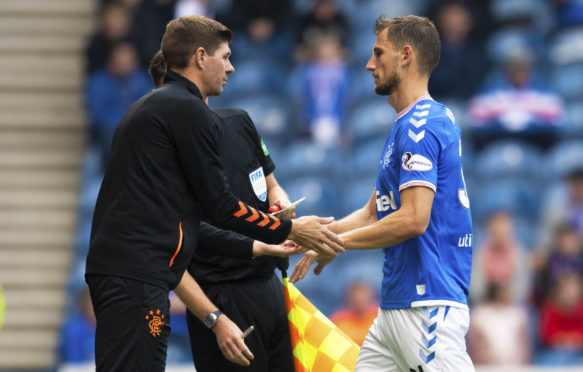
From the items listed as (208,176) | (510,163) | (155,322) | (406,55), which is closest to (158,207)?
(208,176)

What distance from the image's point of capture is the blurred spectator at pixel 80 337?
8.47 m

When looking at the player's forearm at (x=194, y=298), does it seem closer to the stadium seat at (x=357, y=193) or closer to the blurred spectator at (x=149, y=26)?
the stadium seat at (x=357, y=193)

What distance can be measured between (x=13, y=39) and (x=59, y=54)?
0.56 m

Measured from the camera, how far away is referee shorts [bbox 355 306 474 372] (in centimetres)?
388

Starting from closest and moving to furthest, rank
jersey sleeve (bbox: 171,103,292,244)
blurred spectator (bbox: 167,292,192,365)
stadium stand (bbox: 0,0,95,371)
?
jersey sleeve (bbox: 171,103,292,244) → blurred spectator (bbox: 167,292,192,365) → stadium stand (bbox: 0,0,95,371)

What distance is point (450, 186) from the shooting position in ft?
13.2

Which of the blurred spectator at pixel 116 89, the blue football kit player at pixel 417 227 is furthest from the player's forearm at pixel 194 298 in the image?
the blurred spectator at pixel 116 89

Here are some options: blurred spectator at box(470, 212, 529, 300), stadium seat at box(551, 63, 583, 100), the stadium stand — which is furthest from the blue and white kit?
stadium seat at box(551, 63, 583, 100)

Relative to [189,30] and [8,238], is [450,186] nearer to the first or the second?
[189,30]

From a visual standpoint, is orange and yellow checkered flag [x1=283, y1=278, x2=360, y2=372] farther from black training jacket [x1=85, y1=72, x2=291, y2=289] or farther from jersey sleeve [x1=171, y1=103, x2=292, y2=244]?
black training jacket [x1=85, y1=72, x2=291, y2=289]

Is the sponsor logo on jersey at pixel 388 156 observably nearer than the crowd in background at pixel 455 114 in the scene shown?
Yes

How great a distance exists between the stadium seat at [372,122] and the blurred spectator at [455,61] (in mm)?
502

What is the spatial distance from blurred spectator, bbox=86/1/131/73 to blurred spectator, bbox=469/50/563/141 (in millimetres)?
3730

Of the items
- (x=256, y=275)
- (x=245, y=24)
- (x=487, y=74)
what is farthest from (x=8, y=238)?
(x=256, y=275)
